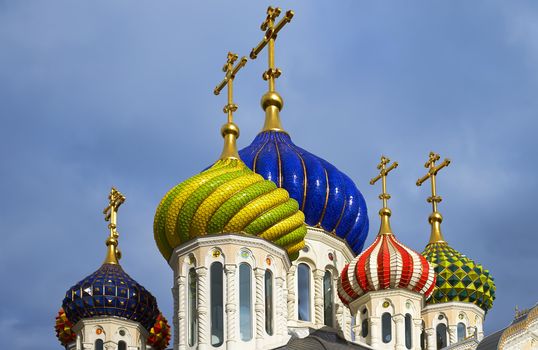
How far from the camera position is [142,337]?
84.8 ft

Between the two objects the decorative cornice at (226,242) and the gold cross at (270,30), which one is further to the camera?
the gold cross at (270,30)

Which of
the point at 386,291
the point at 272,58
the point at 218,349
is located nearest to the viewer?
the point at 218,349

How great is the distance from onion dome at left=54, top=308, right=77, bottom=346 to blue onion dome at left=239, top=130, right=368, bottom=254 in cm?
407

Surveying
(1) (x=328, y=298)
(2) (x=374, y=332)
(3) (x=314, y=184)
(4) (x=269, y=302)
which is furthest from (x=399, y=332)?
(3) (x=314, y=184)

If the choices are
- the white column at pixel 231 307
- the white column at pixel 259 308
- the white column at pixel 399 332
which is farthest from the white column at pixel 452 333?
the white column at pixel 231 307

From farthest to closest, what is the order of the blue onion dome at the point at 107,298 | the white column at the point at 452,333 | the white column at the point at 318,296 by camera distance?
the white column at the point at 452,333
the white column at the point at 318,296
the blue onion dome at the point at 107,298

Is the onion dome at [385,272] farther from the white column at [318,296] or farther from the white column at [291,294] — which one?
the white column at [291,294]

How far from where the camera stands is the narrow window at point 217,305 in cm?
2270

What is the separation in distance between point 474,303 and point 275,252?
211 inches

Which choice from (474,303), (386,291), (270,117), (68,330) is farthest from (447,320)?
(68,330)

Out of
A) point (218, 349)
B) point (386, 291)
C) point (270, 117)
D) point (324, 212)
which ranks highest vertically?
point (270, 117)

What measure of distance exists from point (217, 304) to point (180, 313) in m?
0.65

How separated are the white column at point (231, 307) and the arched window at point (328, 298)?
12.8 ft

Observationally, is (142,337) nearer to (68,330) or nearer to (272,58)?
(68,330)
